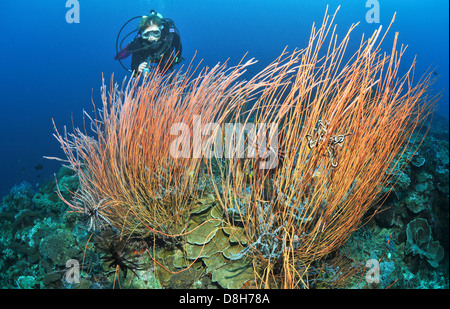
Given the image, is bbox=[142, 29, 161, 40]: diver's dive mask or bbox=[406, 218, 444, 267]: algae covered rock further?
bbox=[142, 29, 161, 40]: diver's dive mask

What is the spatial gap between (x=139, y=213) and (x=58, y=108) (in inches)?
1508

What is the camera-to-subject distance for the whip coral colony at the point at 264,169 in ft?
4.81

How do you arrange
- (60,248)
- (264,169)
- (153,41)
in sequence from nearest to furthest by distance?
1. (264,169)
2. (60,248)
3. (153,41)

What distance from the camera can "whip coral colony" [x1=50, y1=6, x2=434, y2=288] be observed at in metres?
1.47

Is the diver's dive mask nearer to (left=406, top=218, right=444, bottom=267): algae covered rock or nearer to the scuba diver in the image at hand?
the scuba diver

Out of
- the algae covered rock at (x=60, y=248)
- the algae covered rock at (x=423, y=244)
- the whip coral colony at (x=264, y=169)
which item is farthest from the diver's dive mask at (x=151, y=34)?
the algae covered rock at (x=423, y=244)

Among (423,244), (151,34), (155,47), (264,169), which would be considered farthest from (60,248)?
(151,34)

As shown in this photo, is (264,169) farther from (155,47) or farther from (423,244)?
(155,47)

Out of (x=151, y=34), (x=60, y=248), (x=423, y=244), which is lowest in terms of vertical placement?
(x=423, y=244)

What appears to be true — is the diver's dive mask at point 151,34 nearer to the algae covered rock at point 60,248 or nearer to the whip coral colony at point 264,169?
the whip coral colony at point 264,169

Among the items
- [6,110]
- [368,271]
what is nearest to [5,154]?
[6,110]

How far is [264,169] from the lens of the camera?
1.69 meters

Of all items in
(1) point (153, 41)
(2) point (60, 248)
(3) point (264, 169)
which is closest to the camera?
(3) point (264, 169)

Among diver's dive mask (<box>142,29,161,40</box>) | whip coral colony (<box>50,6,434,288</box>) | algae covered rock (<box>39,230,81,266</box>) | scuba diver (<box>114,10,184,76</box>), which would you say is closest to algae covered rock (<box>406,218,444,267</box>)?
whip coral colony (<box>50,6,434,288</box>)
